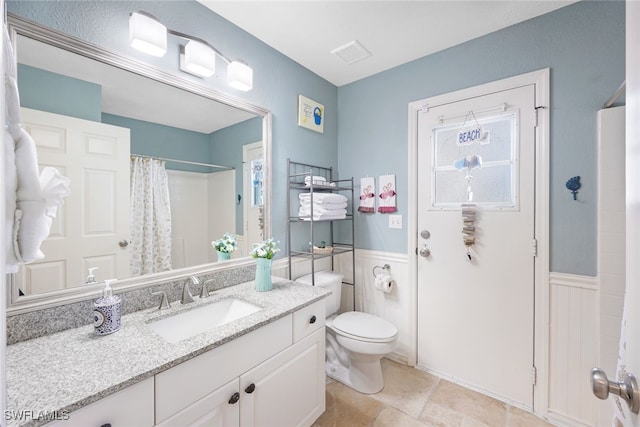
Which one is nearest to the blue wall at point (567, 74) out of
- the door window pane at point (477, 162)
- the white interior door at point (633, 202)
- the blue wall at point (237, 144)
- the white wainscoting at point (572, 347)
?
the white wainscoting at point (572, 347)

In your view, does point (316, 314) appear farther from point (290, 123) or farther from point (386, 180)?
point (290, 123)

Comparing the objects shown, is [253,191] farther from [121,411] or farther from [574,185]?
[574,185]

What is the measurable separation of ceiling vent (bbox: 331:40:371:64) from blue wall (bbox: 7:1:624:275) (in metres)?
0.32

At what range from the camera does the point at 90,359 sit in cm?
87

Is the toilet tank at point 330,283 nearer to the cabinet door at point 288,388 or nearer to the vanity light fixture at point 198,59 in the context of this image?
the cabinet door at point 288,388

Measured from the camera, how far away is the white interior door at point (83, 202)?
1035 mm

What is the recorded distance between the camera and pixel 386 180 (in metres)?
2.25

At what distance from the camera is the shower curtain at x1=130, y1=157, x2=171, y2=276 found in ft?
4.23

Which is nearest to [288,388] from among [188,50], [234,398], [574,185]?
[234,398]

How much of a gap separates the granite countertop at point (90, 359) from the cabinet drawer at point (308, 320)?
165 mm

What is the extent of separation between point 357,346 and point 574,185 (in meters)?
1.60

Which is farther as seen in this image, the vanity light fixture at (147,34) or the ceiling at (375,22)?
the ceiling at (375,22)

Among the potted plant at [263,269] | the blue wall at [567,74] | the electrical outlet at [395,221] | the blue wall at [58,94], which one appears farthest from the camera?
the electrical outlet at [395,221]

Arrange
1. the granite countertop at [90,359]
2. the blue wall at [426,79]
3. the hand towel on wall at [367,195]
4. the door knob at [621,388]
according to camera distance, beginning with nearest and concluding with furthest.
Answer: the door knob at [621,388]
the granite countertop at [90,359]
the blue wall at [426,79]
the hand towel on wall at [367,195]
